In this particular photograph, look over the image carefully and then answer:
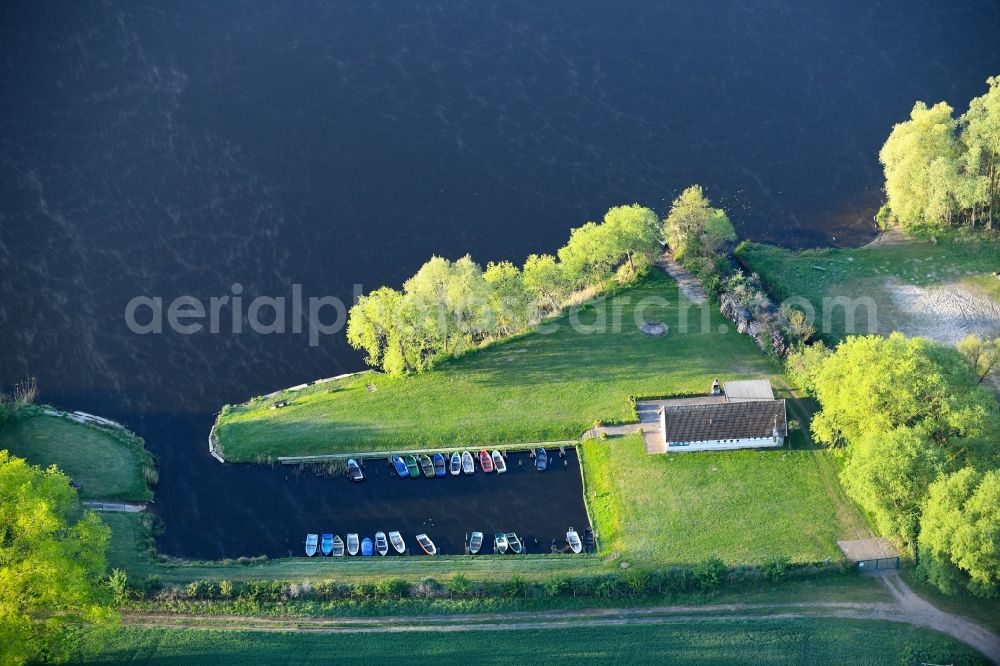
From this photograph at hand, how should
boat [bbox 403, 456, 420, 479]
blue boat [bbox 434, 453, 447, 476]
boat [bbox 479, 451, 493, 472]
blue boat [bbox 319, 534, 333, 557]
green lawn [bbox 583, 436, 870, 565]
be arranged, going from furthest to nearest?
boat [bbox 479, 451, 493, 472] < blue boat [bbox 434, 453, 447, 476] < boat [bbox 403, 456, 420, 479] < blue boat [bbox 319, 534, 333, 557] < green lawn [bbox 583, 436, 870, 565]

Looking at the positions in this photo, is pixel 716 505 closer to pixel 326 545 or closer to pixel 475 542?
pixel 475 542

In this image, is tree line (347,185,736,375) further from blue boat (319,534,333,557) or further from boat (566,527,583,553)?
boat (566,527,583,553)

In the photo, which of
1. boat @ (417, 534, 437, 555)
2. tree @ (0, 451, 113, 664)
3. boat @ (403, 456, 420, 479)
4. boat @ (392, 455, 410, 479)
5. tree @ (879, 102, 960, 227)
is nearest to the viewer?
tree @ (0, 451, 113, 664)

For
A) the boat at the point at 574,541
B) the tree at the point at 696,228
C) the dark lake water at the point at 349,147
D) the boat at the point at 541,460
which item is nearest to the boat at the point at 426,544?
the dark lake water at the point at 349,147

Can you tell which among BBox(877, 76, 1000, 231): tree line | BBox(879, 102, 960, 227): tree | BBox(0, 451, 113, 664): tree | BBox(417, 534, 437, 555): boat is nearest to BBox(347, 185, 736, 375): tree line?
BBox(417, 534, 437, 555): boat

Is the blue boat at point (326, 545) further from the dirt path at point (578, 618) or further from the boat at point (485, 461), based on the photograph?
the boat at point (485, 461)

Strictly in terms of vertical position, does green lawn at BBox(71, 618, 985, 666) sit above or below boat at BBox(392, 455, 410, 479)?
below

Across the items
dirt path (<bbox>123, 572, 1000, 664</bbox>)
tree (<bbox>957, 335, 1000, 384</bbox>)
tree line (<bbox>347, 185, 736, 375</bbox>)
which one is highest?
tree line (<bbox>347, 185, 736, 375</bbox>)

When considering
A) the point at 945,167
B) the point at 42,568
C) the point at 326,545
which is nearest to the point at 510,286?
the point at 326,545
